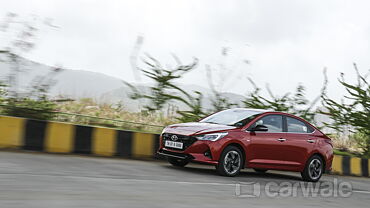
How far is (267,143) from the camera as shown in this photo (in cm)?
1106

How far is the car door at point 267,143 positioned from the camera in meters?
10.8

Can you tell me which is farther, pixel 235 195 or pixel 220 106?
pixel 220 106

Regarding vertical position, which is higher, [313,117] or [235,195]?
[313,117]

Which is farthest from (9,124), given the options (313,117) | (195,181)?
(313,117)

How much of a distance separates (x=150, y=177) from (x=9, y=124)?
3563mm

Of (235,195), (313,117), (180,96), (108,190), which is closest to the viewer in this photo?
(108,190)

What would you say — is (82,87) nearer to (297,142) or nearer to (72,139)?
(72,139)

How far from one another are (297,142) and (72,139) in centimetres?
511

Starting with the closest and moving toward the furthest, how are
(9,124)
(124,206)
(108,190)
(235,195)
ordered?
(124,206)
(108,190)
(235,195)
(9,124)

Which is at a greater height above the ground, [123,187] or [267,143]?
[267,143]

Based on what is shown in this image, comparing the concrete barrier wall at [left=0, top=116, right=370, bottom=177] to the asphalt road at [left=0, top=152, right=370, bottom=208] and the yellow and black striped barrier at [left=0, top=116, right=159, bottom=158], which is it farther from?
the asphalt road at [left=0, top=152, right=370, bottom=208]

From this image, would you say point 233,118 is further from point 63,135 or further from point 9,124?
point 9,124

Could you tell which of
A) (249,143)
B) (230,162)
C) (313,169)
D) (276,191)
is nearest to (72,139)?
(230,162)

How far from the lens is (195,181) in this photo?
29.6ft
